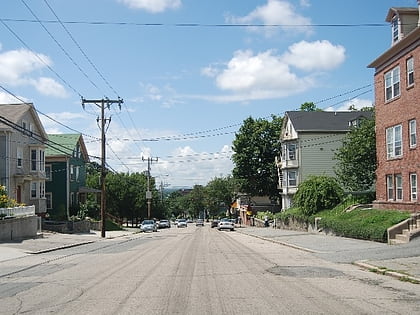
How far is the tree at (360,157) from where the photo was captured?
45.6 metres

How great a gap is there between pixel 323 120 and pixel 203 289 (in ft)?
176

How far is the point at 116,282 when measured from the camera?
14.3m

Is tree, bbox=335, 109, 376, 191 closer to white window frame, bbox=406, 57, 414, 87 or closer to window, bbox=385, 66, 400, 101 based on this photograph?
window, bbox=385, 66, 400, 101

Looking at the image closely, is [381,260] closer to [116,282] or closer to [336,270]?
[336,270]

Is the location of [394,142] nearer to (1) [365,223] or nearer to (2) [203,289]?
(1) [365,223]

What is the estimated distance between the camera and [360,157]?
151 feet

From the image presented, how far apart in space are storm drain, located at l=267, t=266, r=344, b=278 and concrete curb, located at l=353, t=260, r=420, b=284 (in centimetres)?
115

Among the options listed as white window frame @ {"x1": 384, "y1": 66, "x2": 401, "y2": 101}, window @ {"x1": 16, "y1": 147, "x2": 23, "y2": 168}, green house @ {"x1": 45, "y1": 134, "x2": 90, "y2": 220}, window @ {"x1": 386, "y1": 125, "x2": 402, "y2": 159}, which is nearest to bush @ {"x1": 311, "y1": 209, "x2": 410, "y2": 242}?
window @ {"x1": 386, "y1": 125, "x2": 402, "y2": 159}

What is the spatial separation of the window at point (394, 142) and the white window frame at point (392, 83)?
72.0 inches

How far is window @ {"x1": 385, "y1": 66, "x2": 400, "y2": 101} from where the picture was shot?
30664mm

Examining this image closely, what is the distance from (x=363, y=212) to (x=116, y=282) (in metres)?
21.6

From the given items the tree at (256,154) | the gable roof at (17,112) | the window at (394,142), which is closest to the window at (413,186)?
the window at (394,142)

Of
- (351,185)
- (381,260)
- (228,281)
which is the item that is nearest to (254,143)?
(351,185)

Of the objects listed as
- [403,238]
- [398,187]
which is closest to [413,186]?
[398,187]
